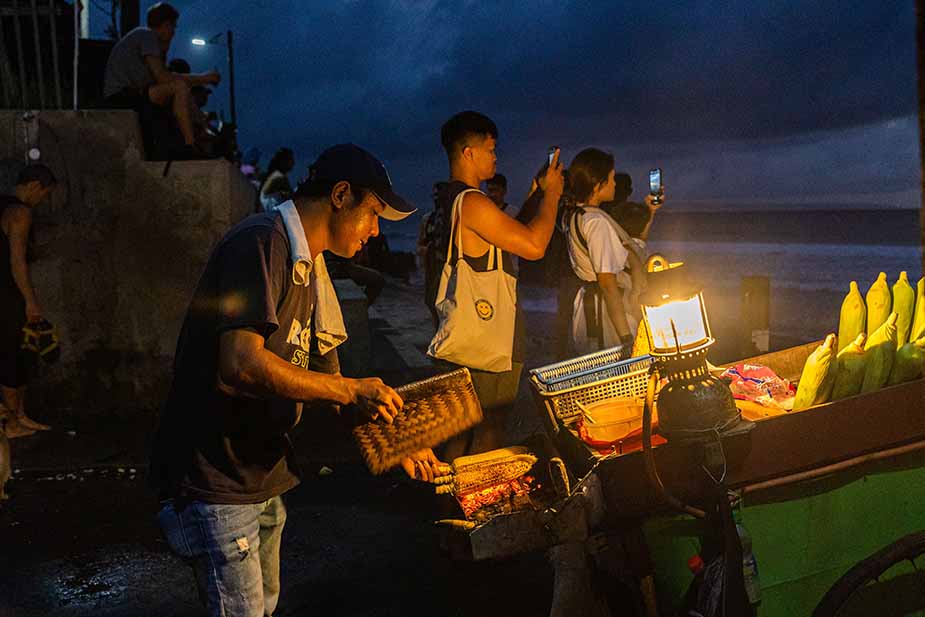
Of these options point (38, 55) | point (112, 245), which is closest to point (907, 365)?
point (112, 245)

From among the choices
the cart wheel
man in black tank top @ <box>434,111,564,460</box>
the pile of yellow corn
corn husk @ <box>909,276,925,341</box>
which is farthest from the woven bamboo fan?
corn husk @ <box>909,276,925,341</box>

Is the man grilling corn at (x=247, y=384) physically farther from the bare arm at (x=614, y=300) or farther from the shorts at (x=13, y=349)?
the shorts at (x=13, y=349)

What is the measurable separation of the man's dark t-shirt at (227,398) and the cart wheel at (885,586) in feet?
6.32

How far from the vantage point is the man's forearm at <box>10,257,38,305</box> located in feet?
22.8

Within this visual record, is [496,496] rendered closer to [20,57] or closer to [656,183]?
[656,183]

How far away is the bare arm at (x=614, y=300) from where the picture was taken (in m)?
5.16

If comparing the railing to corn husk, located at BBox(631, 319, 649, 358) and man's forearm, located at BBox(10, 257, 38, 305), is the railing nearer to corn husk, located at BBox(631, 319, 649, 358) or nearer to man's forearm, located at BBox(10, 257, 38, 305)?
man's forearm, located at BBox(10, 257, 38, 305)

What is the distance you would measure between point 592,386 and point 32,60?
800 cm

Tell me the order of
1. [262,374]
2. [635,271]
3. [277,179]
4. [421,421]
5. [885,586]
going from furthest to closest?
1. [277,179]
2. [635,271]
3. [421,421]
4. [885,586]
5. [262,374]

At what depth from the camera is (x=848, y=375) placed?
120 inches

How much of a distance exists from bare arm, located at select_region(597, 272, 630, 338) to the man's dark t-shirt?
9.49 feet

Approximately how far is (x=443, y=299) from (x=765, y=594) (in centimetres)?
209

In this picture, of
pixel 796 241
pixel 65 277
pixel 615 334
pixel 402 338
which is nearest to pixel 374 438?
pixel 615 334

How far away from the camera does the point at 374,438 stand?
304 centimetres
